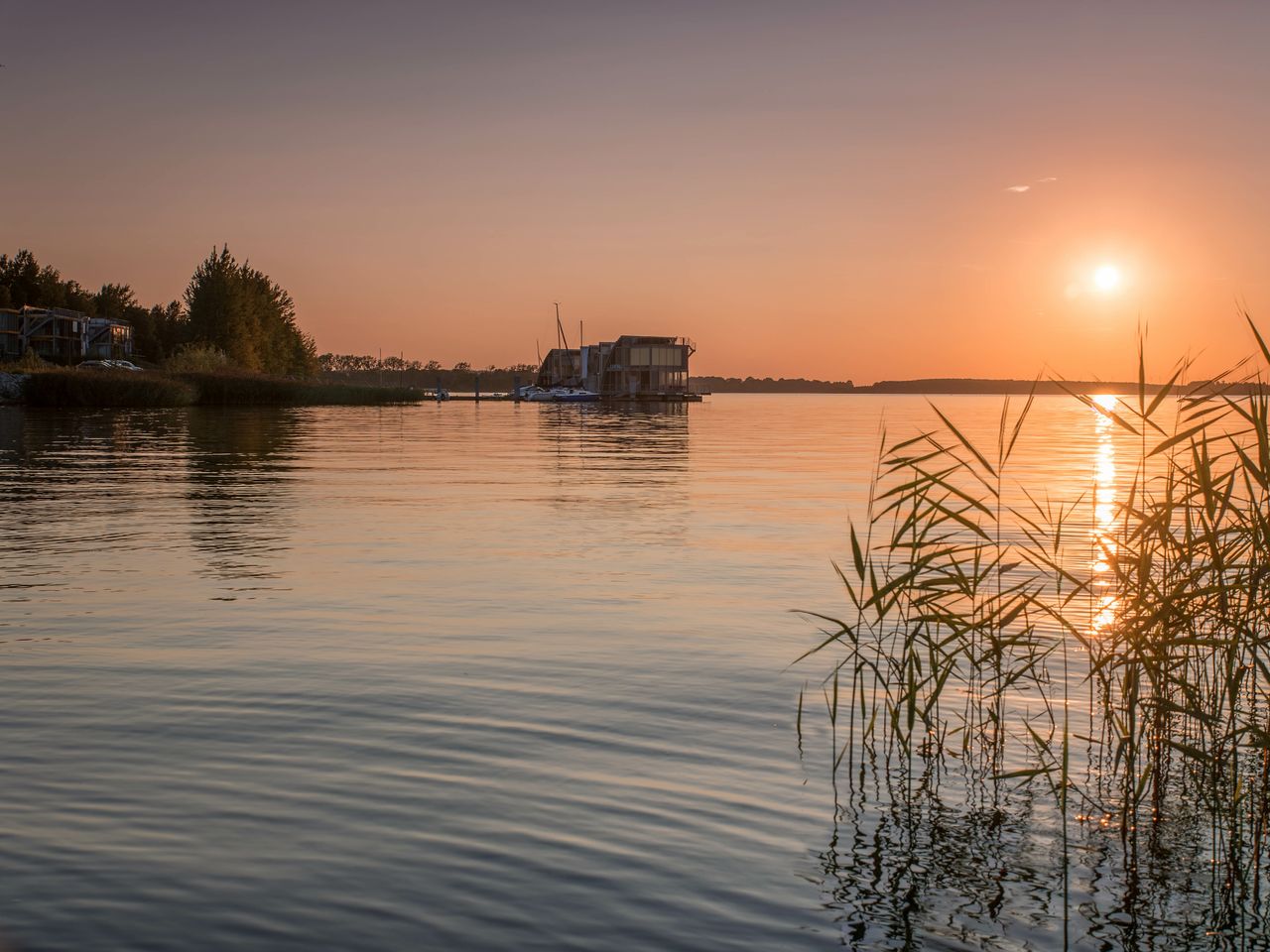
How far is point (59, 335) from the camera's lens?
12481cm

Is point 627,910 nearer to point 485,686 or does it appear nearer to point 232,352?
point 485,686

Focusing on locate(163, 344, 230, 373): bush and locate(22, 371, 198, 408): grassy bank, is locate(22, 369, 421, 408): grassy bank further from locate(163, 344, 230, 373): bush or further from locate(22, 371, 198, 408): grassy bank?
locate(163, 344, 230, 373): bush

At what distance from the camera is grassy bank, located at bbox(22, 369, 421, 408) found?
84812 mm

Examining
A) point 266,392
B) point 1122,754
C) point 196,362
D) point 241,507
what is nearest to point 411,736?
point 1122,754

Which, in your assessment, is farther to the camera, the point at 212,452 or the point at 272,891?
the point at 212,452

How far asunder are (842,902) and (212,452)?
135ft

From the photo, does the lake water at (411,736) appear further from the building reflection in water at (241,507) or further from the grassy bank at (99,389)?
the grassy bank at (99,389)

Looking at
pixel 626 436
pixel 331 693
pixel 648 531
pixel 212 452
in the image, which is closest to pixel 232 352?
pixel 626 436

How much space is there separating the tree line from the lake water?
11095 centimetres

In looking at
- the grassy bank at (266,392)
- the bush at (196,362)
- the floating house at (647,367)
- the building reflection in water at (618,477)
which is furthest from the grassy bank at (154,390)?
the floating house at (647,367)

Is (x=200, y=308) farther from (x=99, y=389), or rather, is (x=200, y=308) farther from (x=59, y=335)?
(x=99, y=389)

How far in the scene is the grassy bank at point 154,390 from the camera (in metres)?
84.8

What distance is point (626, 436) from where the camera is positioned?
67.8m

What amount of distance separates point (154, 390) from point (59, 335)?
1739 inches
